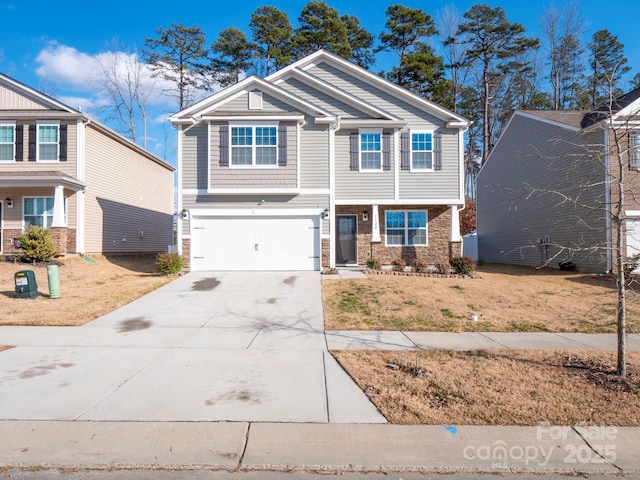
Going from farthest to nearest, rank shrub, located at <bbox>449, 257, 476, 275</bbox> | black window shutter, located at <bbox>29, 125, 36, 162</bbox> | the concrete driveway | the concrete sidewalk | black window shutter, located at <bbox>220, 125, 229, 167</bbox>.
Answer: black window shutter, located at <bbox>29, 125, 36, 162</bbox> → black window shutter, located at <bbox>220, 125, 229, 167</bbox> → shrub, located at <bbox>449, 257, 476, 275</bbox> → the concrete driveway → the concrete sidewalk

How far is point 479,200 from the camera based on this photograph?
85.6 ft

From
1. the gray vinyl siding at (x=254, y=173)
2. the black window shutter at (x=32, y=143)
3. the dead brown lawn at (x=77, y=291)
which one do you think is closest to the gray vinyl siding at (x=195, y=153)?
the gray vinyl siding at (x=254, y=173)

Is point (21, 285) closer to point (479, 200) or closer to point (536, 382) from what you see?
point (536, 382)

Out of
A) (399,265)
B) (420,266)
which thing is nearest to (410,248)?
(399,265)

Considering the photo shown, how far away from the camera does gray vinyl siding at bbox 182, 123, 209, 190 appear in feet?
50.1

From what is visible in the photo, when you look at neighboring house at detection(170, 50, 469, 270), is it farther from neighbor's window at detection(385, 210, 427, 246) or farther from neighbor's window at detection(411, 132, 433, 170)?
neighbor's window at detection(385, 210, 427, 246)

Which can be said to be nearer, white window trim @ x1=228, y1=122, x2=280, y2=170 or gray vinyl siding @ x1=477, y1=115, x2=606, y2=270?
white window trim @ x1=228, y1=122, x2=280, y2=170

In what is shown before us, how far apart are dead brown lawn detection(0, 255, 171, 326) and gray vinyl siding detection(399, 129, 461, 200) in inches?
383

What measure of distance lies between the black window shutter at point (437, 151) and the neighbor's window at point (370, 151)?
7.40 ft

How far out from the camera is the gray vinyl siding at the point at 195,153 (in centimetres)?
1527

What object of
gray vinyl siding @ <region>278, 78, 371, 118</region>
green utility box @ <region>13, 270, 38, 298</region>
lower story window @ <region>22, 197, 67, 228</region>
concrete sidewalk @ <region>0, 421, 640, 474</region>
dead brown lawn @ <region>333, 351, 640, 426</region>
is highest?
gray vinyl siding @ <region>278, 78, 371, 118</region>

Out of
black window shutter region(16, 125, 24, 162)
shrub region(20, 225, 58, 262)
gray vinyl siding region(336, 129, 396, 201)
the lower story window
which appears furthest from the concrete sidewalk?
black window shutter region(16, 125, 24, 162)

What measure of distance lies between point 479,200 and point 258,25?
19600 millimetres

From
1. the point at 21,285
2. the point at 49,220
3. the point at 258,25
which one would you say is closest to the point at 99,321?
the point at 21,285
